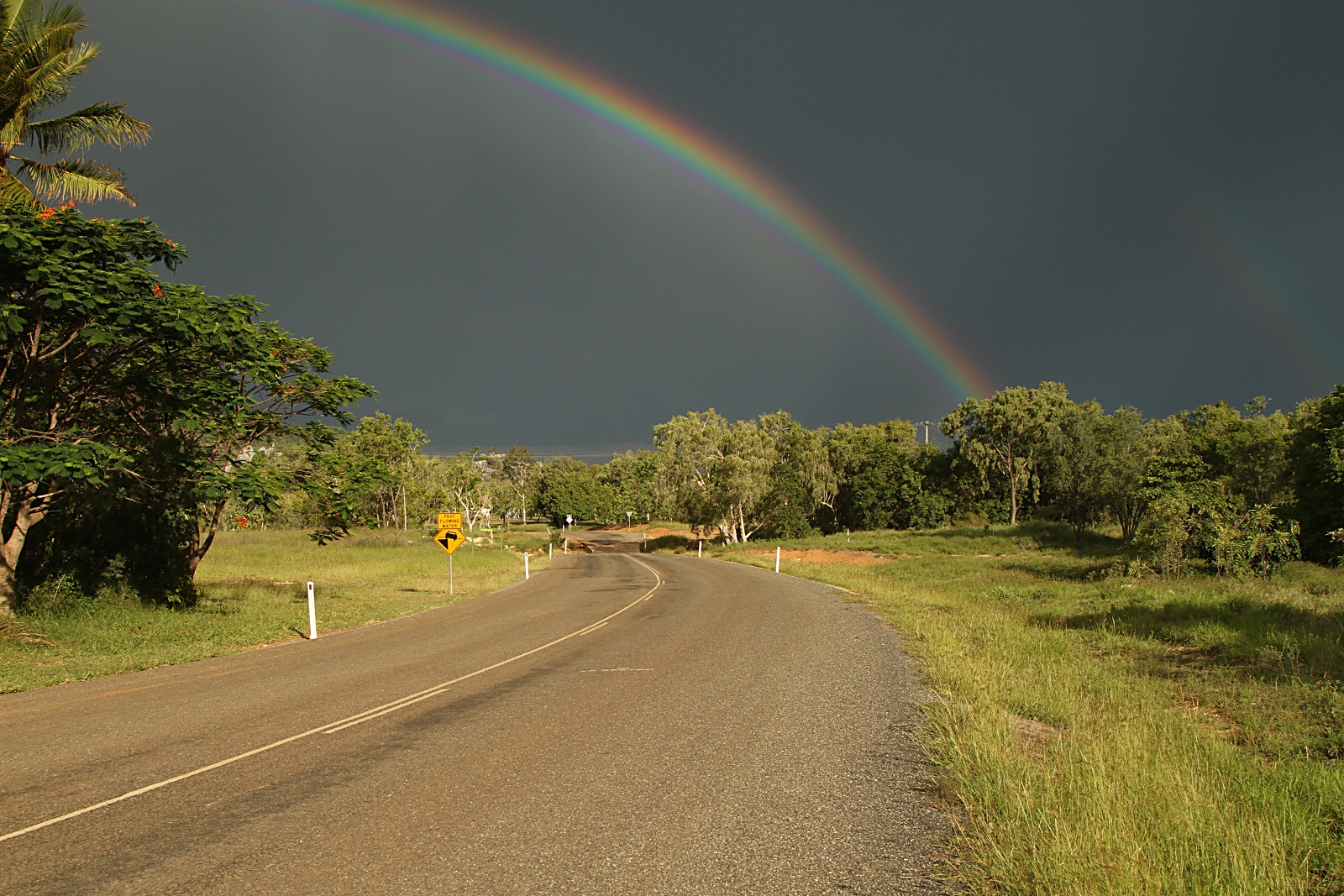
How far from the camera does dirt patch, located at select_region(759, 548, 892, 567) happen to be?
155ft

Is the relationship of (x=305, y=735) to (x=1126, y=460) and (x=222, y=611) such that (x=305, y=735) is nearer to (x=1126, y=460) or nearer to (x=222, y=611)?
(x=222, y=611)

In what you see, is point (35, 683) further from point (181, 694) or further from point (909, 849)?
point (909, 849)

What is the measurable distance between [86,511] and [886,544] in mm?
48842

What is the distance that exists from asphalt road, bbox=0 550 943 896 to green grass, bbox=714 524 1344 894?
0.52 metres

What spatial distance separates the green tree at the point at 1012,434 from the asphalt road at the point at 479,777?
68.4m

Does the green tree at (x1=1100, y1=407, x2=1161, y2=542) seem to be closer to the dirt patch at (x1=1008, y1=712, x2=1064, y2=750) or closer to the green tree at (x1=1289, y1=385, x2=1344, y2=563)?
the green tree at (x1=1289, y1=385, x2=1344, y2=563)

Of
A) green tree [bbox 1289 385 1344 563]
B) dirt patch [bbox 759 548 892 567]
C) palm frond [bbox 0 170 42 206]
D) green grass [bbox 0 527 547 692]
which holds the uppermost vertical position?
palm frond [bbox 0 170 42 206]

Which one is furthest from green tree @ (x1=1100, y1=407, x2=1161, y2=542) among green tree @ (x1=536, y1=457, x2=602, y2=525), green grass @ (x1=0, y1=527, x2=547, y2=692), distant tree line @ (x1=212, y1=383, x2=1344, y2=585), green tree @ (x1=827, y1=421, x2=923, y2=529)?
green tree @ (x1=536, y1=457, x2=602, y2=525)

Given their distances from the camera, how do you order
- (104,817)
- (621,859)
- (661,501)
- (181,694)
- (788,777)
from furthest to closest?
(661,501) < (181,694) < (788,777) < (104,817) < (621,859)

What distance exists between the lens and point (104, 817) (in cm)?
514

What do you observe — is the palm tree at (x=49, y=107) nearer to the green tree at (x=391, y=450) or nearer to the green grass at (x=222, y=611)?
the green grass at (x=222, y=611)

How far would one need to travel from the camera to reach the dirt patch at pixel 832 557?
155 feet

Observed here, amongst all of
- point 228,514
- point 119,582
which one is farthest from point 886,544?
point 119,582

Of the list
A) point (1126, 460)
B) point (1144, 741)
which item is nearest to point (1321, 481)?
point (1126, 460)
